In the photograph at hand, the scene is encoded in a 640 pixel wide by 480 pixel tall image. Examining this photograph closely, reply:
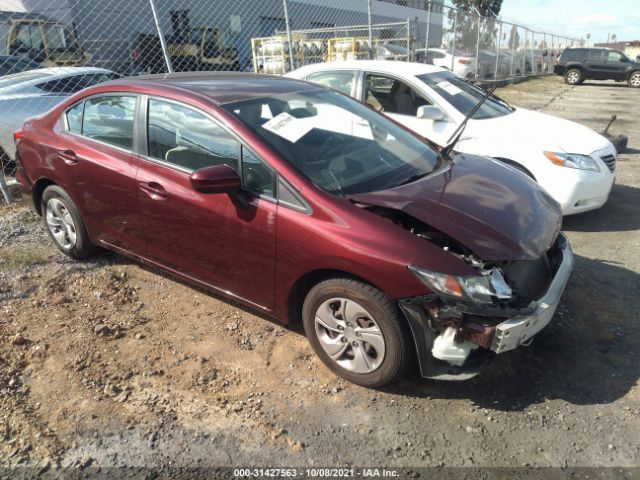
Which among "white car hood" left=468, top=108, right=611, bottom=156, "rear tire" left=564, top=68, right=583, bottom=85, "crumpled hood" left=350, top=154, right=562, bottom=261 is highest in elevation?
"crumpled hood" left=350, top=154, right=562, bottom=261

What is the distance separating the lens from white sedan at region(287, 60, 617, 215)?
483 centimetres

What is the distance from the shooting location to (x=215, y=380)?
2.96 meters

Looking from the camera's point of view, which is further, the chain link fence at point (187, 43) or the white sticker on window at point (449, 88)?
the chain link fence at point (187, 43)

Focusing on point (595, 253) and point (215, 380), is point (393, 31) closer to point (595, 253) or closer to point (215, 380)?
point (595, 253)

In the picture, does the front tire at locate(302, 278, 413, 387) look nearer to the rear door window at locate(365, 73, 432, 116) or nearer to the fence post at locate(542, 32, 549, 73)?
the rear door window at locate(365, 73, 432, 116)

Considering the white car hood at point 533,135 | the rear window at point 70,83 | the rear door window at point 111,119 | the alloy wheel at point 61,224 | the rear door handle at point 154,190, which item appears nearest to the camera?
the rear door handle at point 154,190

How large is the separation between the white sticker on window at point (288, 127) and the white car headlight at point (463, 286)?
3.93ft

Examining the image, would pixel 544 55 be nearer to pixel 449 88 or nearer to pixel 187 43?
pixel 187 43

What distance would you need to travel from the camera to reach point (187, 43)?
654 inches

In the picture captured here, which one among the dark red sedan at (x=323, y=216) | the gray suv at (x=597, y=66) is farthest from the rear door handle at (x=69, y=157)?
the gray suv at (x=597, y=66)

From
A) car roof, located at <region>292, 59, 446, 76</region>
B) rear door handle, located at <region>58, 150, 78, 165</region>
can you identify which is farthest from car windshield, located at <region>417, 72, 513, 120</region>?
rear door handle, located at <region>58, 150, 78, 165</region>

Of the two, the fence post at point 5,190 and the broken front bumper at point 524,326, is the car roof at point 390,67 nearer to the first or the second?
the broken front bumper at point 524,326

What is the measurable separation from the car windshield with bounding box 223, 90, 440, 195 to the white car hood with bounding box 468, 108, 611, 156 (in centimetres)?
169

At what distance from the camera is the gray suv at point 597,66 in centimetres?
2191
